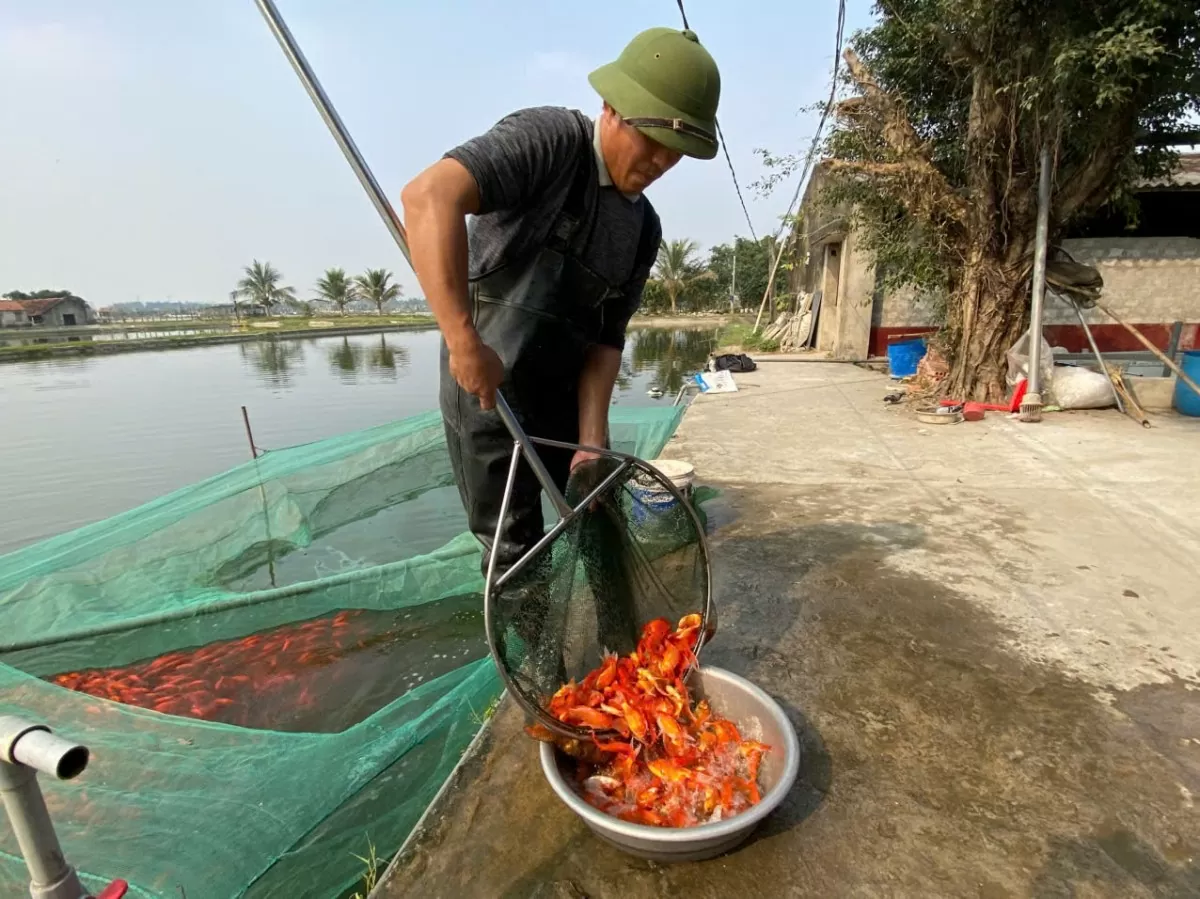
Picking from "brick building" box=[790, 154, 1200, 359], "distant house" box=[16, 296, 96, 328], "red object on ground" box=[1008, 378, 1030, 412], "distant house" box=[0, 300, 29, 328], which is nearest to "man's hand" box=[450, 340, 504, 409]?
"red object on ground" box=[1008, 378, 1030, 412]

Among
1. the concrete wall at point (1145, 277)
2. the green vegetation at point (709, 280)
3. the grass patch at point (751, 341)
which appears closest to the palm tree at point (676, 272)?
the green vegetation at point (709, 280)

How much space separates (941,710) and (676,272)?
38.3m

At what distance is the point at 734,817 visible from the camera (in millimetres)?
1315

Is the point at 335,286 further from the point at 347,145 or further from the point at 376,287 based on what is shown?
the point at 347,145

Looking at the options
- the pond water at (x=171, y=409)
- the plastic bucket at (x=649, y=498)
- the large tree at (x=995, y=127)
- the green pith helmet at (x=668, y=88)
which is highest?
the large tree at (x=995, y=127)

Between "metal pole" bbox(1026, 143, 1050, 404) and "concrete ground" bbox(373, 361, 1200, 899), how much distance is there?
2162mm

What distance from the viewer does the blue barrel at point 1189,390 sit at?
5.71 m

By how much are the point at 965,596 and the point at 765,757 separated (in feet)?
5.01

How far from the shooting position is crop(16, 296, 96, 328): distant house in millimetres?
43969

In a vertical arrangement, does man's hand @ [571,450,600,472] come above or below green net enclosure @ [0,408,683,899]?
above

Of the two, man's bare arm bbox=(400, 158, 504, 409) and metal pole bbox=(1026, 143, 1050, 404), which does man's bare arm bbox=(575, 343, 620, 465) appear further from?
metal pole bbox=(1026, 143, 1050, 404)

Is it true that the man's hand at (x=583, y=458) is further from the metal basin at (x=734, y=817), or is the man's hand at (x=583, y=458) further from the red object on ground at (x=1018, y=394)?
the red object on ground at (x=1018, y=394)

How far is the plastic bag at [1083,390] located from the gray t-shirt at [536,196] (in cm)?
618

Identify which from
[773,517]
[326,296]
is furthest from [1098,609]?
[326,296]
